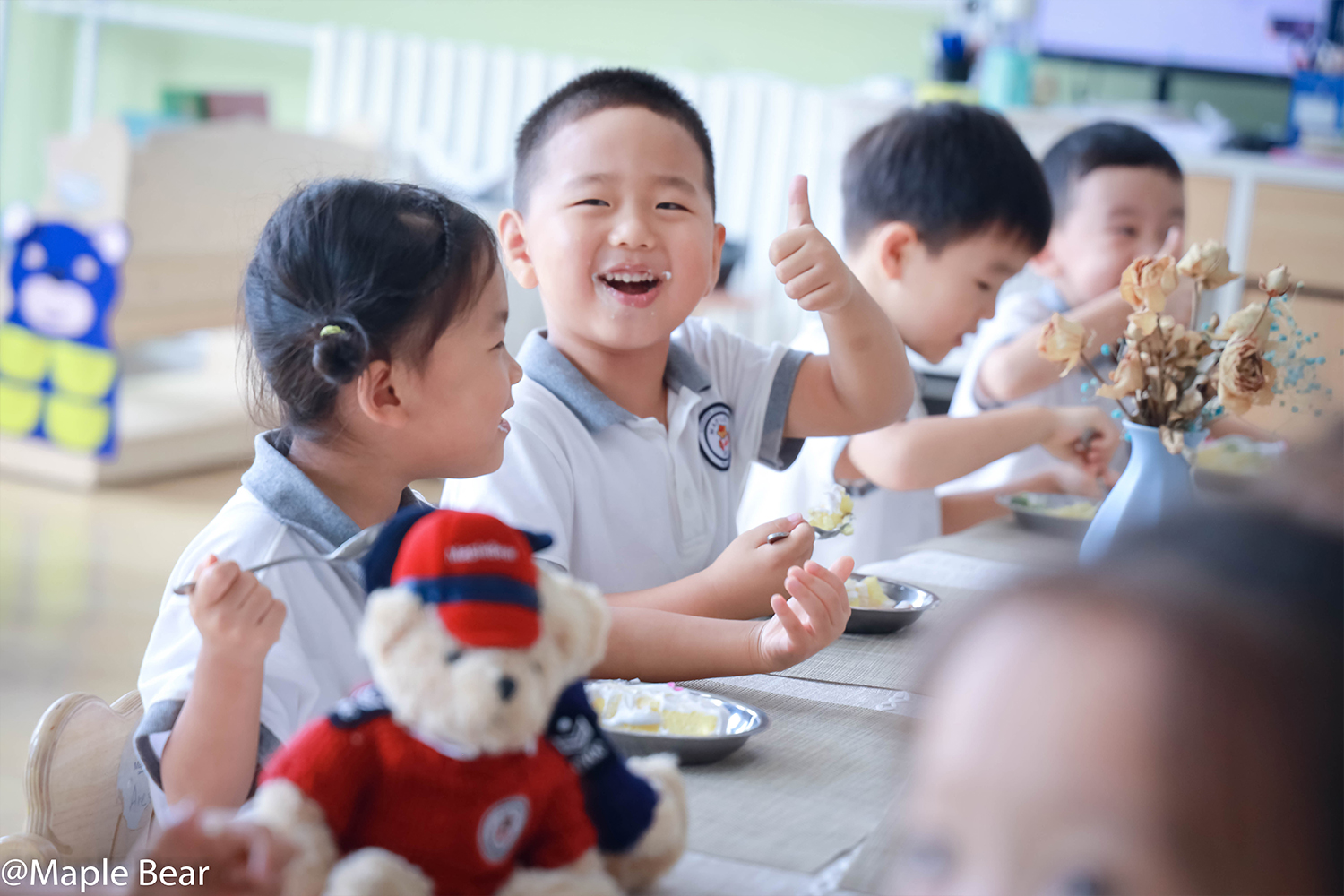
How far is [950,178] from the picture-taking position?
1.69 metres

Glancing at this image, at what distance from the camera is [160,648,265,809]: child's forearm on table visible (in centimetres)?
72

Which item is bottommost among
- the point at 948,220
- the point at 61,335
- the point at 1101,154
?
the point at 61,335

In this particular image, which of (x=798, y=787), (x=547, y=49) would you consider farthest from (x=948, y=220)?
(x=547, y=49)

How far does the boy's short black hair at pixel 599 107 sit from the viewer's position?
124 centimetres

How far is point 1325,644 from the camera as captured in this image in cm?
35

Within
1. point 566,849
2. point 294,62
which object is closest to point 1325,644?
point 566,849

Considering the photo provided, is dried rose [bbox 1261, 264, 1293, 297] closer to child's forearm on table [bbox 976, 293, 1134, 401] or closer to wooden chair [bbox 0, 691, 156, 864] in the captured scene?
child's forearm on table [bbox 976, 293, 1134, 401]

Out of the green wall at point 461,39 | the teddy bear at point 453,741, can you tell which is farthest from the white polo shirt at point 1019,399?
the green wall at point 461,39

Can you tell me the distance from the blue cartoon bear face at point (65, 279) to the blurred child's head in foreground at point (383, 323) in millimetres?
2711

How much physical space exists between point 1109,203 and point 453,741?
1.77 metres

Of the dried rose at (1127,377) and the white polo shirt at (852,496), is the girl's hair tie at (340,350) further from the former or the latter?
the white polo shirt at (852,496)

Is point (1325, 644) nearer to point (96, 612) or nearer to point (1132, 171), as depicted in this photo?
point (1132, 171)

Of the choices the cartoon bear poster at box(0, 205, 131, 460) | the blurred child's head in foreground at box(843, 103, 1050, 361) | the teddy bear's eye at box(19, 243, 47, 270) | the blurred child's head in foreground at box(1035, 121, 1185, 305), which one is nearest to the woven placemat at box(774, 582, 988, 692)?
the blurred child's head in foreground at box(843, 103, 1050, 361)

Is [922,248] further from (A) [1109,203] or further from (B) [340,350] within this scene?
(B) [340,350]
